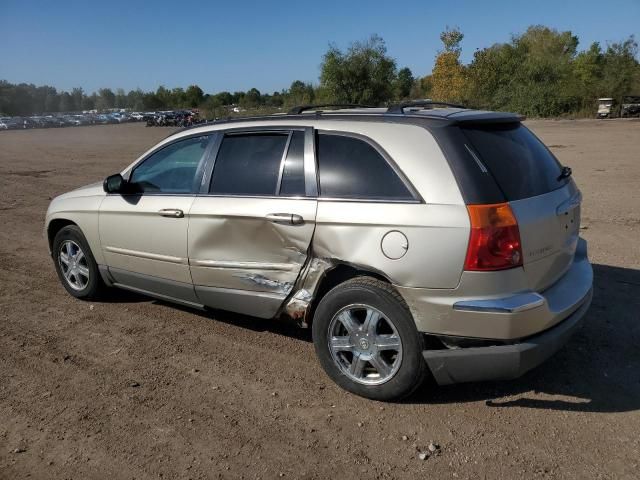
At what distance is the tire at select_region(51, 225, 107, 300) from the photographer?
5.34m

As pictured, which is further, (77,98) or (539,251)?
(77,98)

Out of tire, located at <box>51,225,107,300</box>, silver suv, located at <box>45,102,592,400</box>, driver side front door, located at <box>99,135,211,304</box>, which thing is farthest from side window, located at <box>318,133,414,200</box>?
tire, located at <box>51,225,107,300</box>

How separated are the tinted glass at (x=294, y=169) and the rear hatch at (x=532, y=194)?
1.12 metres

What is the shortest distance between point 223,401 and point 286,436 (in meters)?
0.60

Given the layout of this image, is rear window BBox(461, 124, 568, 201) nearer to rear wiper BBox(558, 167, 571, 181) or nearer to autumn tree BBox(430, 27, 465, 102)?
rear wiper BBox(558, 167, 571, 181)

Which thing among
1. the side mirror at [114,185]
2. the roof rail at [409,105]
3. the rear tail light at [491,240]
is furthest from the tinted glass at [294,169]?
the side mirror at [114,185]

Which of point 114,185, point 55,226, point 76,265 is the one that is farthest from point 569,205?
point 55,226

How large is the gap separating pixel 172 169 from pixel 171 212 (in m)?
0.49

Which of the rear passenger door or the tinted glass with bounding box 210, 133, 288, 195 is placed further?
the tinted glass with bounding box 210, 133, 288, 195

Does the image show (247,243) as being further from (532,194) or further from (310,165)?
(532,194)

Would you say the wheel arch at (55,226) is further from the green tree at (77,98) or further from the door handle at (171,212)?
the green tree at (77,98)

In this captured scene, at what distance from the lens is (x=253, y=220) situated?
395cm

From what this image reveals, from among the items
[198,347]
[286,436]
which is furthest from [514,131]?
[198,347]

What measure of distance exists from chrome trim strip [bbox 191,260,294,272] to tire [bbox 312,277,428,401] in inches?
15.4
